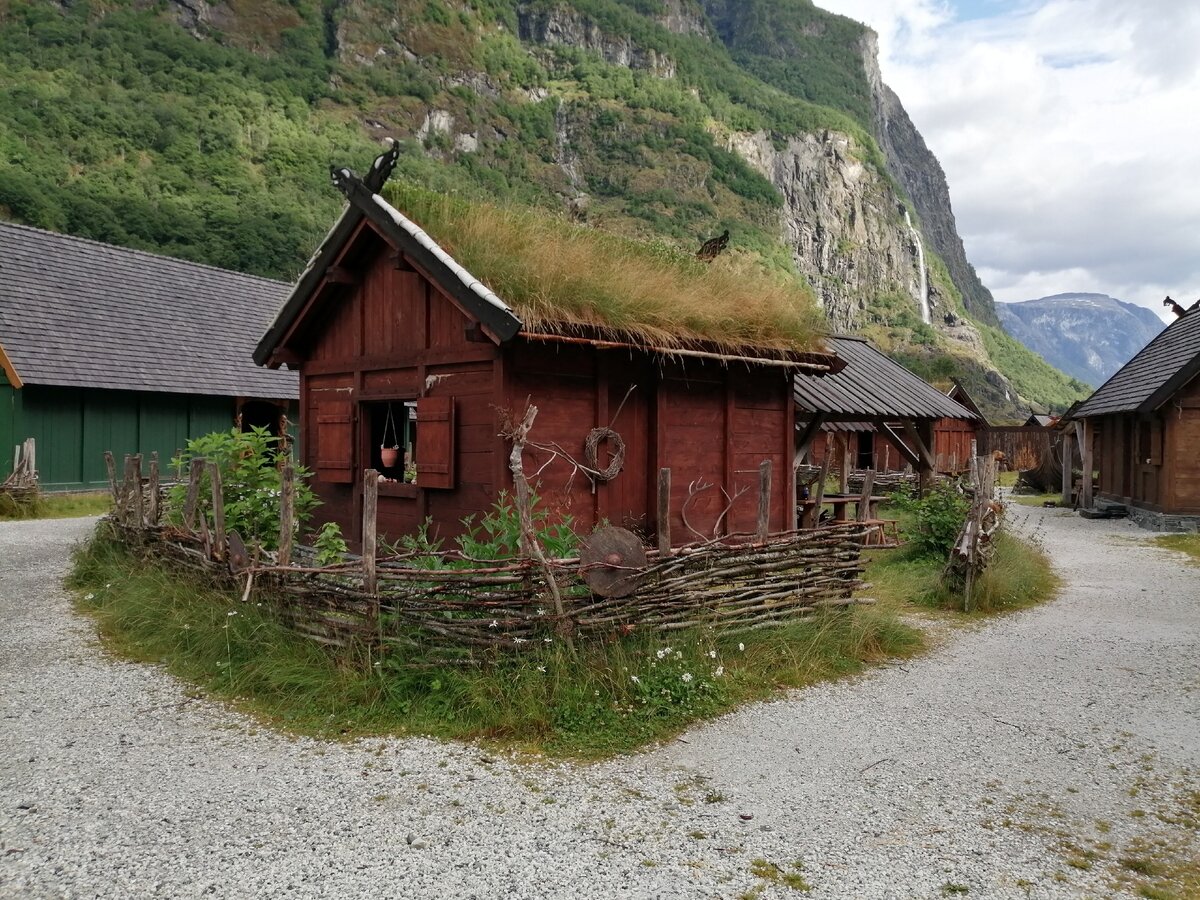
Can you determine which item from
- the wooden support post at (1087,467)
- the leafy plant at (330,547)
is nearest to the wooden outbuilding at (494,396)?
the leafy plant at (330,547)

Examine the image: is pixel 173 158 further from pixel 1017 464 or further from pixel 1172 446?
pixel 1172 446

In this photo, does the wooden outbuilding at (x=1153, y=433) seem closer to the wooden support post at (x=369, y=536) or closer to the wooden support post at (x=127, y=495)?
the wooden support post at (x=369, y=536)

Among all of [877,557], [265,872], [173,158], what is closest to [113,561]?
[265,872]

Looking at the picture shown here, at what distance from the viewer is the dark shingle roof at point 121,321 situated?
18406 millimetres

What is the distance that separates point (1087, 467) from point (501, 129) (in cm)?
9431

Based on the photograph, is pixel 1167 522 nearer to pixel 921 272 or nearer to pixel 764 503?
pixel 764 503

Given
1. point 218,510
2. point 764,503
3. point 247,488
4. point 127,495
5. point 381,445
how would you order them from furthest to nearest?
1. point 381,445
2. point 127,495
3. point 247,488
4. point 218,510
5. point 764,503

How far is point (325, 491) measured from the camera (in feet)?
33.7

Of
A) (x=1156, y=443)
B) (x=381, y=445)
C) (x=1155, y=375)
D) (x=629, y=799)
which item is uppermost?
(x=1155, y=375)

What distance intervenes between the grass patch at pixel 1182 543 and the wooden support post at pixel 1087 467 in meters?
5.01

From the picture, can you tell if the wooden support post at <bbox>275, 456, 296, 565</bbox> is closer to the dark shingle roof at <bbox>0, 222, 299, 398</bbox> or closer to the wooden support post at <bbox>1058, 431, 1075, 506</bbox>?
the dark shingle roof at <bbox>0, 222, 299, 398</bbox>

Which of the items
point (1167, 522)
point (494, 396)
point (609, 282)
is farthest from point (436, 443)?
point (1167, 522)

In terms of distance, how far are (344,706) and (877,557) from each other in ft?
29.9

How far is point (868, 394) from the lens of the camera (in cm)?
1344
